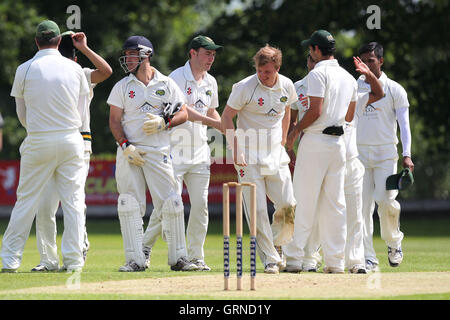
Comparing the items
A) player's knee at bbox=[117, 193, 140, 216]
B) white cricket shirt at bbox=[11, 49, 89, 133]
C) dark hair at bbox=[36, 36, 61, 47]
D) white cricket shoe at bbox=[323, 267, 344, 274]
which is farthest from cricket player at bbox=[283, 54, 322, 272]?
dark hair at bbox=[36, 36, 61, 47]

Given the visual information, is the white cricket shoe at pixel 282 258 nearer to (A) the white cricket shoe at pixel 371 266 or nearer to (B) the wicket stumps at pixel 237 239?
(A) the white cricket shoe at pixel 371 266

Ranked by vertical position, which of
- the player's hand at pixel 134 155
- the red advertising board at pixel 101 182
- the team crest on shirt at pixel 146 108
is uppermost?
the team crest on shirt at pixel 146 108

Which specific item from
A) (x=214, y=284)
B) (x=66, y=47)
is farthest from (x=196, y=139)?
(x=214, y=284)

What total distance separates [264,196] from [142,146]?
4.68 ft

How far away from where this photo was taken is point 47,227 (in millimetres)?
10242

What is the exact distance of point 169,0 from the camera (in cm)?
3656

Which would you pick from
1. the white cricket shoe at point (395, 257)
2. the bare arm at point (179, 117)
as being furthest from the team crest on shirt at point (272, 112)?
the white cricket shoe at point (395, 257)

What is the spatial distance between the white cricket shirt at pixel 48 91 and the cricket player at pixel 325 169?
2.43m

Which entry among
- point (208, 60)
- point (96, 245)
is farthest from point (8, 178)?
point (208, 60)

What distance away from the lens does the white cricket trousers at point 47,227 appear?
10172 mm

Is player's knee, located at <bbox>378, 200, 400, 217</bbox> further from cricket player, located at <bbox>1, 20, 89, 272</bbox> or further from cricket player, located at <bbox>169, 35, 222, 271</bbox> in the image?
cricket player, located at <bbox>1, 20, 89, 272</bbox>

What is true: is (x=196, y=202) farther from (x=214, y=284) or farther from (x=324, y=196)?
(x=214, y=284)

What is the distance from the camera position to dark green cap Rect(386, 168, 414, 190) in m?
11.0
